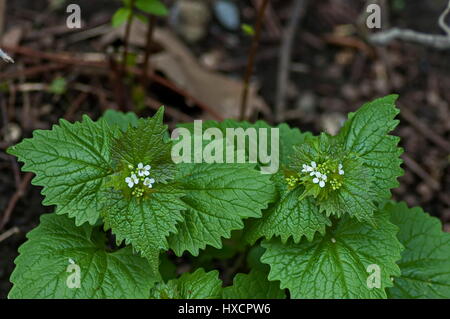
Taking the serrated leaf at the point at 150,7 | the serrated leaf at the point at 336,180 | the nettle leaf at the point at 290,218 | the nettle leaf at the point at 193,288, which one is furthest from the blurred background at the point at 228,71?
the nettle leaf at the point at 290,218

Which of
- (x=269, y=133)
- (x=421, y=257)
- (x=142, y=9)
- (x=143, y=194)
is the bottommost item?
(x=421, y=257)

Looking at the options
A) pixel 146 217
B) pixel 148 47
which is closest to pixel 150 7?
pixel 148 47

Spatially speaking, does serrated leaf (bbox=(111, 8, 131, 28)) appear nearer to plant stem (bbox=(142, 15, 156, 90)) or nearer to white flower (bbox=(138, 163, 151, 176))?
plant stem (bbox=(142, 15, 156, 90))

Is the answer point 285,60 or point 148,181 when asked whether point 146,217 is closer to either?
point 148,181

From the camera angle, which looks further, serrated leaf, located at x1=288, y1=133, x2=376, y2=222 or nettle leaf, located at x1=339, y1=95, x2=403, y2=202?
nettle leaf, located at x1=339, y1=95, x2=403, y2=202

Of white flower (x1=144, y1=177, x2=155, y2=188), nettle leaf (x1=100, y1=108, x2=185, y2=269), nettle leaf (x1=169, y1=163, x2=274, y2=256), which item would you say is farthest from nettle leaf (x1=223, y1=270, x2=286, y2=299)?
white flower (x1=144, y1=177, x2=155, y2=188)

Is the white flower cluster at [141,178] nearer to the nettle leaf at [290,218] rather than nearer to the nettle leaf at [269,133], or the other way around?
the nettle leaf at [269,133]
